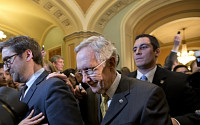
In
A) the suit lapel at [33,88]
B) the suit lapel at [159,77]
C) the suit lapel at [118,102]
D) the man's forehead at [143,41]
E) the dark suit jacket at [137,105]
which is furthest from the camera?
the man's forehead at [143,41]

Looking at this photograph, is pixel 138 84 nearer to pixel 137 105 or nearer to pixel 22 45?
pixel 137 105

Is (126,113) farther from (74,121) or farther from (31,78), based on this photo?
(31,78)

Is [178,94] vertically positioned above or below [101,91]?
below

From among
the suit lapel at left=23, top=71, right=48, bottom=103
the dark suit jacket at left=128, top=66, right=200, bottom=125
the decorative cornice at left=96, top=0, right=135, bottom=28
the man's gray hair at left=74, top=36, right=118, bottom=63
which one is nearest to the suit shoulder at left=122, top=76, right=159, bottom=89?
the man's gray hair at left=74, top=36, right=118, bottom=63

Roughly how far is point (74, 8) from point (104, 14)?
1.11m

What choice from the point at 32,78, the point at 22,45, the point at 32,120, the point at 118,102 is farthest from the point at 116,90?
the point at 22,45

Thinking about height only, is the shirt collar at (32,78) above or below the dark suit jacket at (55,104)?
above

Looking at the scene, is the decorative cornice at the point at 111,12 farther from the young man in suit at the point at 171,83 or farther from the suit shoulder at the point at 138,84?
the suit shoulder at the point at 138,84

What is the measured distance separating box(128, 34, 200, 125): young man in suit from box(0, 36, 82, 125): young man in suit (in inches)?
30.7

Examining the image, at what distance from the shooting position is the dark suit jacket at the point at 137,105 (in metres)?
1.02

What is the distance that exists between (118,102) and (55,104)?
40 cm

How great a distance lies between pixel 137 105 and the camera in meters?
1.07

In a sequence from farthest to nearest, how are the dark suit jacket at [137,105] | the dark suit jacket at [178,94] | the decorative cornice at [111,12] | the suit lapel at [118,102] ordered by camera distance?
the decorative cornice at [111,12] → the dark suit jacket at [178,94] → the suit lapel at [118,102] → the dark suit jacket at [137,105]

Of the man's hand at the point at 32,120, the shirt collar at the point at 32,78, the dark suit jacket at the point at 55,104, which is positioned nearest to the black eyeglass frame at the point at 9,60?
the shirt collar at the point at 32,78
